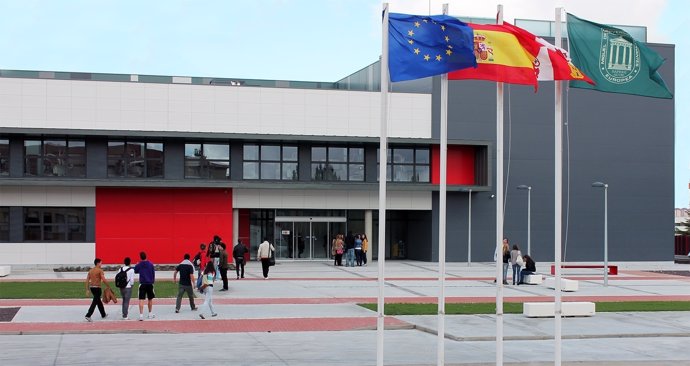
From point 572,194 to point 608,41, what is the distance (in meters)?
38.5

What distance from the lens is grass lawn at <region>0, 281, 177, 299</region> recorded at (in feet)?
97.1

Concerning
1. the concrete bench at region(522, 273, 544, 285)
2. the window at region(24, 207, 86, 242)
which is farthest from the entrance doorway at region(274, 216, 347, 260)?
the concrete bench at region(522, 273, 544, 285)

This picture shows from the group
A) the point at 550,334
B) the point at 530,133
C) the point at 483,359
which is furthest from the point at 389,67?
the point at 530,133

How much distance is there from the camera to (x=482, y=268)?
158ft

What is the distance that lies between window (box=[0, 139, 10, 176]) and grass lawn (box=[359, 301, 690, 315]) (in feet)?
83.7

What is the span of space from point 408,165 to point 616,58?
3588 cm

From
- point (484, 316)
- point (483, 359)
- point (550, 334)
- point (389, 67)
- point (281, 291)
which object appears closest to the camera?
point (389, 67)

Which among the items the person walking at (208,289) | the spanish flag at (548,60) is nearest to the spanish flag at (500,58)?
the spanish flag at (548,60)

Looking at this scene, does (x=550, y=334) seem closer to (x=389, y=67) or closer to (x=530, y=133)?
(x=389, y=67)

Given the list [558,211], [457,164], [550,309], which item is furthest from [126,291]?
[457,164]

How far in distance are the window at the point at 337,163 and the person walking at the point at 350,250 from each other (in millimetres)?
3423

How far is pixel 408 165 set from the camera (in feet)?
169

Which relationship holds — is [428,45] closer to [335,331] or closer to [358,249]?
[335,331]

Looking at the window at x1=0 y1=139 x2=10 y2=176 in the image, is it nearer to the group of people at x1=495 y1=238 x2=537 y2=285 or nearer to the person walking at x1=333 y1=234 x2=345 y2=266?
the person walking at x1=333 y1=234 x2=345 y2=266
